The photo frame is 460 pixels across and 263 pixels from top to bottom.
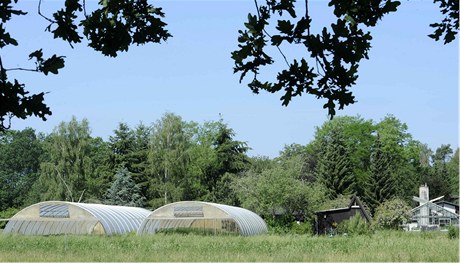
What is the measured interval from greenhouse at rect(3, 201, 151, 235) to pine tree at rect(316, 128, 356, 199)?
68.5 feet

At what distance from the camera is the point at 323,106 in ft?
10.9

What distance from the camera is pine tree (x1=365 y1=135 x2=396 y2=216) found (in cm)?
4981

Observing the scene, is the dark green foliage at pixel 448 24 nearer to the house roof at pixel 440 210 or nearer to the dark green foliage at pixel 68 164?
the dark green foliage at pixel 68 164

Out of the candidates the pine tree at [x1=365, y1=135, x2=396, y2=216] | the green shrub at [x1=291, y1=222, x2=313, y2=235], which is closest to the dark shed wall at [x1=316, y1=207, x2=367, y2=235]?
the green shrub at [x1=291, y1=222, x2=313, y2=235]

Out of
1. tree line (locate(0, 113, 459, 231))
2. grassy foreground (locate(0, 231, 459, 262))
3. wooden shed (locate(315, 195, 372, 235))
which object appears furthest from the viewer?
tree line (locate(0, 113, 459, 231))

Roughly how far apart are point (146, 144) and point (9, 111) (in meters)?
51.1

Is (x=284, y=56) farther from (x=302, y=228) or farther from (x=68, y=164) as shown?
(x=68, y=164)

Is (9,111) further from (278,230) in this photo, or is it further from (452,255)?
(278,230)

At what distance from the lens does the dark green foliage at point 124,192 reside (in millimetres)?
47875

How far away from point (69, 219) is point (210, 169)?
916 inches

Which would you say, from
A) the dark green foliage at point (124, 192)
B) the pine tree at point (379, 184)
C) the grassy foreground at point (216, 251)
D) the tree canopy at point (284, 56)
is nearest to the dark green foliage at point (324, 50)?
the tree canopy at point (284, 56)

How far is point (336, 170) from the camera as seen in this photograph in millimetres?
51625

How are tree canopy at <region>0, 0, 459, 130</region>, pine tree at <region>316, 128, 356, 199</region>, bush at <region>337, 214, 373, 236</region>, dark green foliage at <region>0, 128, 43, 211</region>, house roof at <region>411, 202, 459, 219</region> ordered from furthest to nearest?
1. dark green foliage at <region>0, 128, 43, 211</region>
2. pine tree at <region>316, 128, 356, 199</region>
3. house roof at <region>411, 202, 459, 219</region>
4. bush at <region>337, 214, 373, 236</region>
5. tree canopy at <region>0, 0, 459, 130</region>

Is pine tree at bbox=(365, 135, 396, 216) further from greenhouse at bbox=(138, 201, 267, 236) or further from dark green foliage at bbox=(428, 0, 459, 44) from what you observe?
dark green foliage at bbox=(428, 0, 459, 44)
